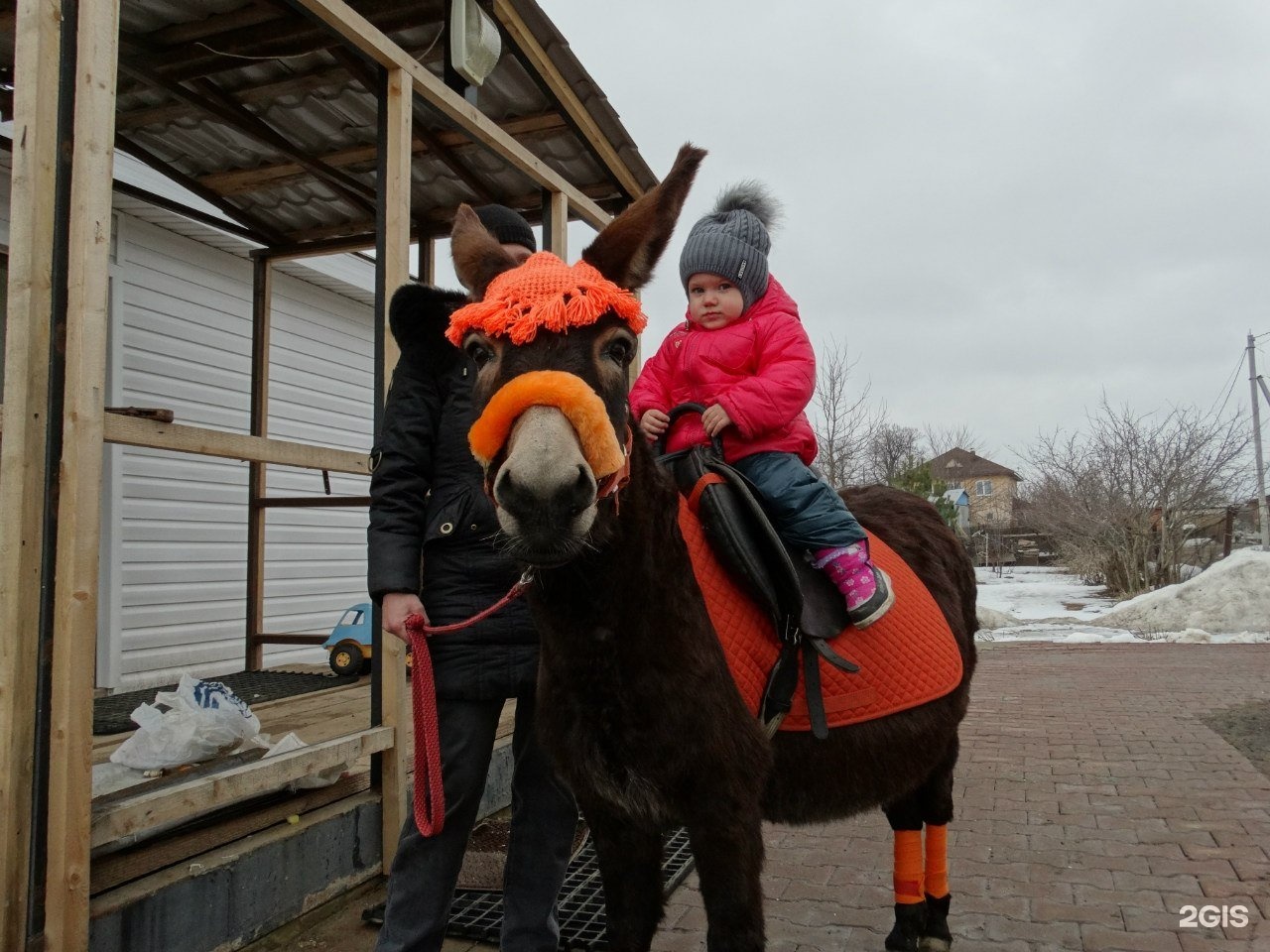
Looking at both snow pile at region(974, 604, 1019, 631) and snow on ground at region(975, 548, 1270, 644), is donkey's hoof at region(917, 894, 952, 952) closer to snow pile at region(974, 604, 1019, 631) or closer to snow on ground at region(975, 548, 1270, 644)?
snow on ground at region(975, 548, 1270, 644)

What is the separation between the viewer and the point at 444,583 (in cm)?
267

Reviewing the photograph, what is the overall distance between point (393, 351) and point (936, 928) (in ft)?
10.7

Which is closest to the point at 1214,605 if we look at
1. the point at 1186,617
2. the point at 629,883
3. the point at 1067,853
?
the point at 1186,617

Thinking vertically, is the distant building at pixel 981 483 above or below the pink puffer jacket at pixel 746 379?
above

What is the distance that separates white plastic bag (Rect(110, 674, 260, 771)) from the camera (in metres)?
3.44

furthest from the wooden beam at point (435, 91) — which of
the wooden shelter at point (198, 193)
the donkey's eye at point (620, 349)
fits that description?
the donkey's eye at point (620, 349)

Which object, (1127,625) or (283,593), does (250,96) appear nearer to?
(283,593)

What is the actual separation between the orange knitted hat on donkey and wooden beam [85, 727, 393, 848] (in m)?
1.85

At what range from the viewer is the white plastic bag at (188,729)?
11.3ft

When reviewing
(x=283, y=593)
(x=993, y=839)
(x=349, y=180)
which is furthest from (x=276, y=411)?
(x=993, y=839)

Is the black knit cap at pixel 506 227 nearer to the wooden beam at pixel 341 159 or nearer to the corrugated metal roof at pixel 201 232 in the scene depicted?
the wooden beam at pixel 341 159

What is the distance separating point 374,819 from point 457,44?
12.3 feet

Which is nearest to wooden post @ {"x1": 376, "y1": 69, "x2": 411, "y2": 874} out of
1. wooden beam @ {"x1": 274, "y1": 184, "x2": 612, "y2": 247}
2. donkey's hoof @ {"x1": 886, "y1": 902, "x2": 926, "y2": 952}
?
wooden beam @ {"x1": 274, "y1": 184, "x2": 612, "y2": 247}

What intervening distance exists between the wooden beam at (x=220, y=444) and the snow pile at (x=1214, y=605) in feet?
46.6
